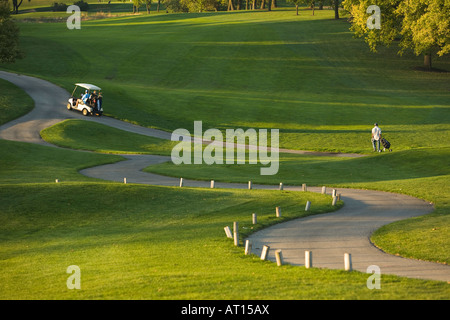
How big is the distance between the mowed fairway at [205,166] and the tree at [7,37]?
22.8 feet

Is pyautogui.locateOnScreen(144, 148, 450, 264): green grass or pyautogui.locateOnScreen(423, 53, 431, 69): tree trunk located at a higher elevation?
pyautogui.locateOnScreen(423, 53, 431, 69): tree trunk

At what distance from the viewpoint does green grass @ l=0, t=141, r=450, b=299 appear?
14977 millimetres

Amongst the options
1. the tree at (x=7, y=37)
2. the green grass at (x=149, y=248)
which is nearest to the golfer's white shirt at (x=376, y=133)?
the green grass at (x=149, y=248)

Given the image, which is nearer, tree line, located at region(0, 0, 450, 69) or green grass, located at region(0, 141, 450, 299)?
green grass, located at region(0, 141, 450, 299)

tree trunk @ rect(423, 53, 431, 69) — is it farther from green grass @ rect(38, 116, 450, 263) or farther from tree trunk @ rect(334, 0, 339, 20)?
green grass @ rect(38, 116, 450, 263)

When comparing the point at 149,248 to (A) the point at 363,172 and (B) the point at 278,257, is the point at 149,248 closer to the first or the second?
(B) the point at 278,257

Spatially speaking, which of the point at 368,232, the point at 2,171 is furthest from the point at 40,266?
the point at 2,171

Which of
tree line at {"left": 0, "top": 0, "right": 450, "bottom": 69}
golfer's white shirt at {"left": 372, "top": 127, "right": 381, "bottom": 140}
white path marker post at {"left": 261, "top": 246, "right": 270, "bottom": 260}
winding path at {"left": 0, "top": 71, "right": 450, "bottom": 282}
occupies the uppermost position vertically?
tree line at {"left": 0, "top": 0, "right": 450, "bottom": 69}

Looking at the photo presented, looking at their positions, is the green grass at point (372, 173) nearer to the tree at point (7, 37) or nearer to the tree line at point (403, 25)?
the tree at point (7, 37)

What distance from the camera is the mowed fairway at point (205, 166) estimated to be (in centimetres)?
1653

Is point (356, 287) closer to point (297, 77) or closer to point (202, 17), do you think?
point (297, 77)

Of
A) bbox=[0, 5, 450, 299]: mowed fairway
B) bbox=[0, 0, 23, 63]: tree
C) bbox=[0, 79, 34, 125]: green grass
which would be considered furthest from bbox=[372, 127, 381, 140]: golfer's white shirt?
bbox=[0, 0, 23, 63]: tree

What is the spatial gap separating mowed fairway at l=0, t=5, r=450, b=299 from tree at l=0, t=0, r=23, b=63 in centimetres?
696
